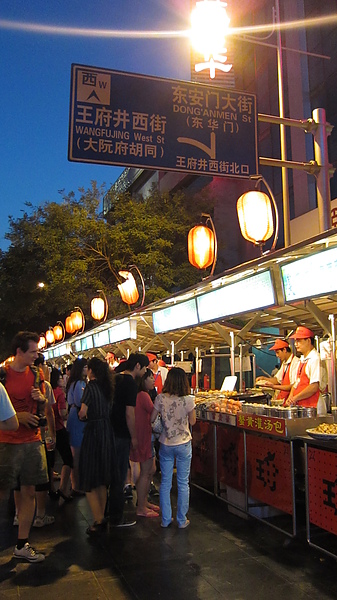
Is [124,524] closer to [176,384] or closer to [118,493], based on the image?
[118,493]

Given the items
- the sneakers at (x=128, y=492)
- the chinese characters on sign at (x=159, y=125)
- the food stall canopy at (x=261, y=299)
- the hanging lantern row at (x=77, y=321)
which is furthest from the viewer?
the hanging lantern row at (x=77, y=321)

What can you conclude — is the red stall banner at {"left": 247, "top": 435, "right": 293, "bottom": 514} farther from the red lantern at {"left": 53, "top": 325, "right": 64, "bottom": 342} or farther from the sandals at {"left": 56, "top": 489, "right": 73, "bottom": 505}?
the red lantern at {"left": 53, "top": 325, "right": 64, "bottom": 342}

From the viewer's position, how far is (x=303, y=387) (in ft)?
21.9

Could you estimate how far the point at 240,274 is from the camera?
7.36 meters

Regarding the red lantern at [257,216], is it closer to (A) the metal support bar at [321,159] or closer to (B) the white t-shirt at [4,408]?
(A) the metal support bar at [321,159]

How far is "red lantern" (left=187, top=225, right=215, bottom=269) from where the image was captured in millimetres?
9586

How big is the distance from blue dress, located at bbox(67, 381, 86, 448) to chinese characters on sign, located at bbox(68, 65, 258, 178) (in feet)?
10.4

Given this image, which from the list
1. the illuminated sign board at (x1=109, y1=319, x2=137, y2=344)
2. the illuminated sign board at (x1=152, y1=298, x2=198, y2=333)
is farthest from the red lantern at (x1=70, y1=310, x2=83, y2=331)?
the illuminated sign board at (x1=152, y1=298, x2=198, y2=333)

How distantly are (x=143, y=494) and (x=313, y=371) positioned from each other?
2682 millimetres

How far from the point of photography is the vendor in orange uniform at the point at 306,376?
20.8 ft

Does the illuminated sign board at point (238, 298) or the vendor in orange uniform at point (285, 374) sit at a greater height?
the illuminated sign board at point (238, 298)

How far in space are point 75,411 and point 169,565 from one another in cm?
280

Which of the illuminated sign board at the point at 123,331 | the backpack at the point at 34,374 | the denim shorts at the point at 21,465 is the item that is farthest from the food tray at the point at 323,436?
the illuminated sign board at the point at 123,331

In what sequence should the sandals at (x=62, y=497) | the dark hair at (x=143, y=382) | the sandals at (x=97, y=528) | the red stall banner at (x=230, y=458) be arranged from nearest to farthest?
the sandals at (x=97, y=528)
the red stall banner at (x=230, y=458)
the dark hair at (x=143, y=382)
the sandals at (x=62, y=497)
